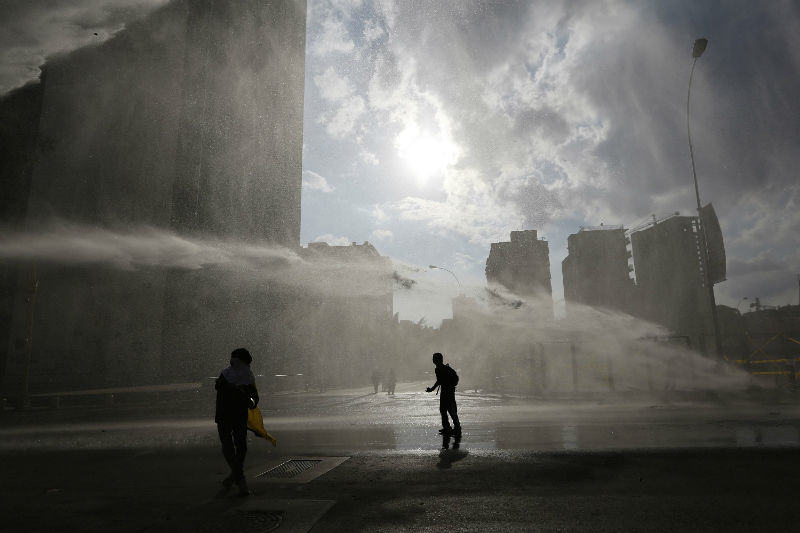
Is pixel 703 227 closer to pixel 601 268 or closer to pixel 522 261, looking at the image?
pixel 522 261

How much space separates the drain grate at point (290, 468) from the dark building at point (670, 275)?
85795mm

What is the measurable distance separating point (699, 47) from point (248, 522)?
24.4 m

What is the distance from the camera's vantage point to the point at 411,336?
4205 inches

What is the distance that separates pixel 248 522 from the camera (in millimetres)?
3648

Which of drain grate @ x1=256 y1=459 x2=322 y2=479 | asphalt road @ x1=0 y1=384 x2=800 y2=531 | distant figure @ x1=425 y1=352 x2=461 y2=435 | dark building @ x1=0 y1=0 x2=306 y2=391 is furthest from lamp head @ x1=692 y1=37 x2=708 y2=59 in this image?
dark building @ x1=0 y1=0 x2=306 y2=391

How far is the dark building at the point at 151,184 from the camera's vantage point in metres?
24.3

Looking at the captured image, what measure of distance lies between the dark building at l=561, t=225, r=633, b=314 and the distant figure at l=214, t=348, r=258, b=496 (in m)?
98.7

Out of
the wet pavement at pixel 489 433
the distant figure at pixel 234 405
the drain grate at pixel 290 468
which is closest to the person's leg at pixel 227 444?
the distant figure at pixel 234 405

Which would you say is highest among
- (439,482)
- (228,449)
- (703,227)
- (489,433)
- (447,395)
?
(703,227)

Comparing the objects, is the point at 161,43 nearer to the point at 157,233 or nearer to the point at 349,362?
the point at 157,233

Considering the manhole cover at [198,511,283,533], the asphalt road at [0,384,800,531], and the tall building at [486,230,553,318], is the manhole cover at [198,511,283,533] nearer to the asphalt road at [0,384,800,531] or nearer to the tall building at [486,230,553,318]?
the asphalt road at [0,384,800,531]

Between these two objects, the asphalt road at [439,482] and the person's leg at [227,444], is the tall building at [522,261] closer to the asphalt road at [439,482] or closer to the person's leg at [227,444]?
the asphalt road at [439,482]


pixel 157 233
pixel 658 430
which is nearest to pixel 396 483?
pixel 658 430

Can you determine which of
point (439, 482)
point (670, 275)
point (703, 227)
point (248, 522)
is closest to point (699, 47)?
point (703, 227)
